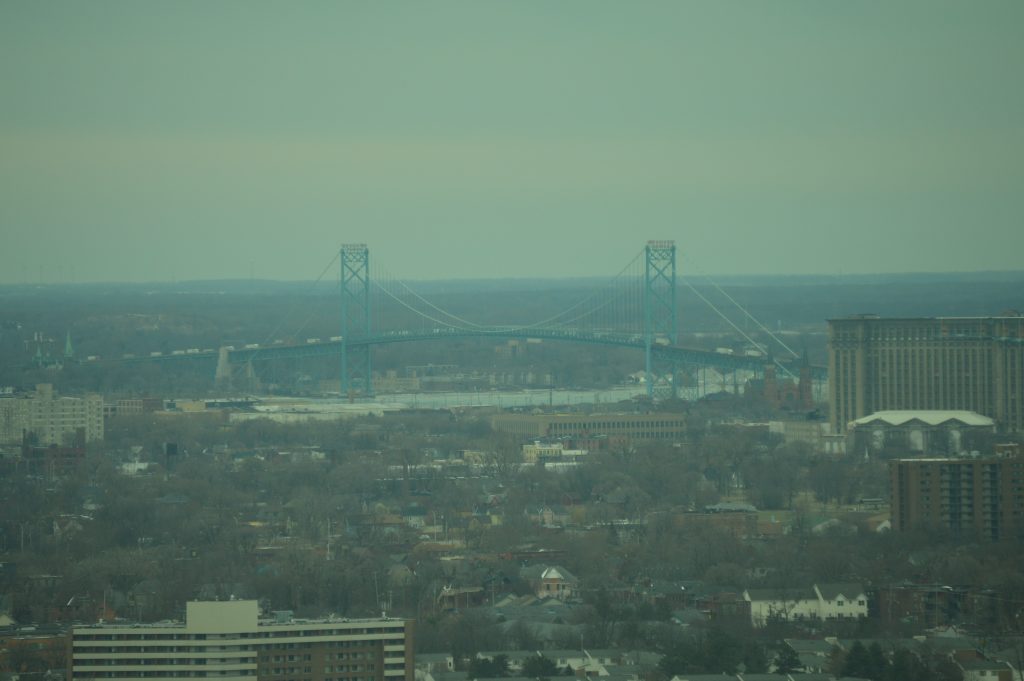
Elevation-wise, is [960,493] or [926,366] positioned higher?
[926,366]

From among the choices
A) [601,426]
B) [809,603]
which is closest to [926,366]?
[601,426]

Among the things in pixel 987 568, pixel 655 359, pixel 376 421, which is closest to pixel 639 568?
pixel 987 568

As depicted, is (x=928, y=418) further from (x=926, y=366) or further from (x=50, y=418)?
(x=50, y=418)

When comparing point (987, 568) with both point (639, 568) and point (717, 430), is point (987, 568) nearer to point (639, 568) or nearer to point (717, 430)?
point (639, 568)

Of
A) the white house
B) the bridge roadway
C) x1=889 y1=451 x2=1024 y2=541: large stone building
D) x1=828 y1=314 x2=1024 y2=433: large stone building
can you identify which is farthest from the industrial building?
the white house

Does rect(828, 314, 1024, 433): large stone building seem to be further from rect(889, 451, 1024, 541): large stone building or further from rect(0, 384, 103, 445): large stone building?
rect(889, 451, 1024, 541): large stone building

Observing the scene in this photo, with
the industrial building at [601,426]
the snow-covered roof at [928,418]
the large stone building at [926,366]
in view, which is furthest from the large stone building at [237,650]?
the large stone building at [926,366]

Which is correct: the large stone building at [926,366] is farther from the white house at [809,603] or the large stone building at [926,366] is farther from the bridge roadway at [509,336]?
the white house at [809,603]
